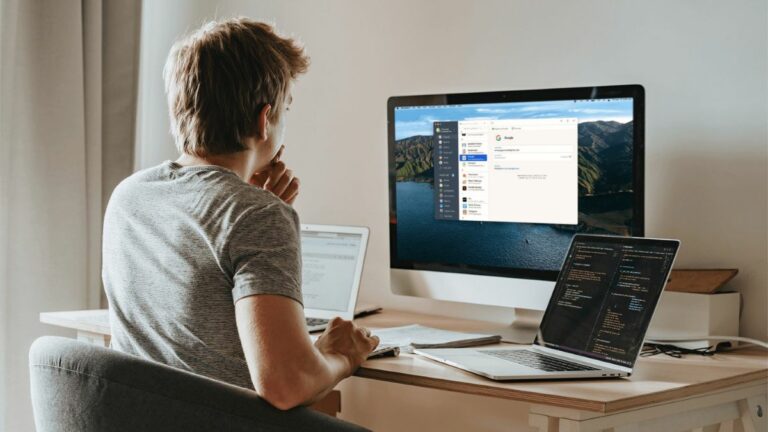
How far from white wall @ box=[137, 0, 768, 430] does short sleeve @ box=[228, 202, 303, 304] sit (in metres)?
0.92

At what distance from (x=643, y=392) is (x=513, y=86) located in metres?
0.95

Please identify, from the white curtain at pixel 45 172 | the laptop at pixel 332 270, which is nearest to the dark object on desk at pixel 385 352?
the laptop at pixel 332 270

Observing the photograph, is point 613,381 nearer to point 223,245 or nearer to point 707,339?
point 707,339

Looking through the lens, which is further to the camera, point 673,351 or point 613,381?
point 673,351

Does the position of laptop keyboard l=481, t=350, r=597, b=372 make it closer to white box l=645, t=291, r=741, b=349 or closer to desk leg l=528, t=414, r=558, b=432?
desk leg l=528, t=414, r=558, b=432

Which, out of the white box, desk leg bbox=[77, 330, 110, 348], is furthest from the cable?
desk leg bbox=[77, 330, 110, 348]

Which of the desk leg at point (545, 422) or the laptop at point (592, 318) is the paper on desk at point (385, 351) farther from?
the desk leg at point (545, 422)

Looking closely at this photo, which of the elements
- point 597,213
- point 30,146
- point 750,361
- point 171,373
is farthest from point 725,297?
point 30,146

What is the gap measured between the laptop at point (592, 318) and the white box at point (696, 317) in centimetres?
15

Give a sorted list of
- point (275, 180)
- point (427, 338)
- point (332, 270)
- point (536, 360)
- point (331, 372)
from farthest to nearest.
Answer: point (332, 270) < point (275, 180) < point (427, 338) < point (536, 360) < point (331, 372)

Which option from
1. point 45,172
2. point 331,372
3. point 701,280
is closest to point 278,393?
point 331,372

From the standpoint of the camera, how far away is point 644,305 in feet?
5.18

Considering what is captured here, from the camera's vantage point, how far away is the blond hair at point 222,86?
150 centimetres

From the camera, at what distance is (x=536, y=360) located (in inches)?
64.2
